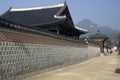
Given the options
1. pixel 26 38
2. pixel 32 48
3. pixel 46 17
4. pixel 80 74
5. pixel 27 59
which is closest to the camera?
pixel 26 38

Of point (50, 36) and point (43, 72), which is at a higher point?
point (50, 36)

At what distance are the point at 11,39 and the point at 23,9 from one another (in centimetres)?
1877

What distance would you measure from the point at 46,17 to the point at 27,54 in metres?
12.5

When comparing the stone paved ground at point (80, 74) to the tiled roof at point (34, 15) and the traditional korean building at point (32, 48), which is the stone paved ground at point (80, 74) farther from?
the tiled roof at point (34, 15)

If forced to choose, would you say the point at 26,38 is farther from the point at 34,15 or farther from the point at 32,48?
the point at 34,15

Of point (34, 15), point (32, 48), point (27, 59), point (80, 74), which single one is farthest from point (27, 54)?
point (34, 15)

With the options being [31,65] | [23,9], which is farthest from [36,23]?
[31,65]

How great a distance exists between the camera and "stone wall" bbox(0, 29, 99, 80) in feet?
30.2

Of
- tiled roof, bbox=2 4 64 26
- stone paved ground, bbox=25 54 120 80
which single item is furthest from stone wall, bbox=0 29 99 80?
tiled roof, bbox=2 4 64 26

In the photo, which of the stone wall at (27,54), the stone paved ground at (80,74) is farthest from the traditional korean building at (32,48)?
the stone paved ground at (80,74)

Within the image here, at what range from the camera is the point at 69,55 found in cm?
1998

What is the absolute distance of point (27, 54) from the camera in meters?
11.3

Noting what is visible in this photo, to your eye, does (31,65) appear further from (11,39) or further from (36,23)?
(36,23)

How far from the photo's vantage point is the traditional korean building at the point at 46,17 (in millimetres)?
21048
